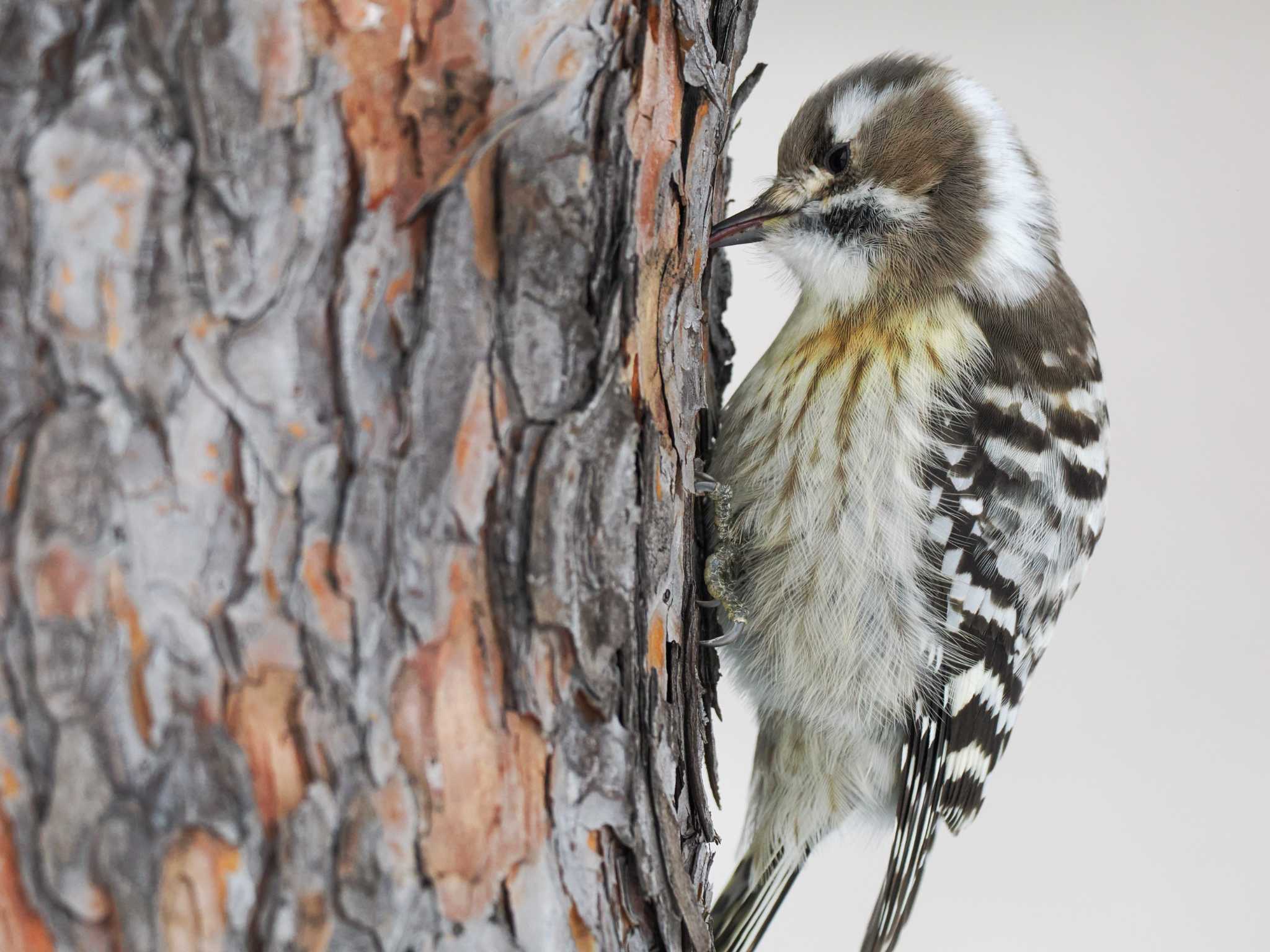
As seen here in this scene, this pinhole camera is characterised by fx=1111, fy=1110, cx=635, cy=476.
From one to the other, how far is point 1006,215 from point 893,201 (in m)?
0.19

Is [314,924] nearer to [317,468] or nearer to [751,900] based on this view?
[317,468]

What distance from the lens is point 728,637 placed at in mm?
1481

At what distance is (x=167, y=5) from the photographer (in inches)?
30.8

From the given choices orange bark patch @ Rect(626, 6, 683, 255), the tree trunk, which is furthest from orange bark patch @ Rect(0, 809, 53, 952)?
orange bark patch @ Rect(626, 6, 683, 255)

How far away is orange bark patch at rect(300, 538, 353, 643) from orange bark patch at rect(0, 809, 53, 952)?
25cm

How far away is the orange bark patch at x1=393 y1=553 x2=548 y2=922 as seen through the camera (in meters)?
0.89

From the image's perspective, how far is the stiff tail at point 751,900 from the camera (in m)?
1.70

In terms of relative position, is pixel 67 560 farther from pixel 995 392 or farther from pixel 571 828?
pixel 995 392

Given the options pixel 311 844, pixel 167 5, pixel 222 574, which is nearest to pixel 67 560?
pixel 222 574

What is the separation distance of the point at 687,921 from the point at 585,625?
0.37 metres

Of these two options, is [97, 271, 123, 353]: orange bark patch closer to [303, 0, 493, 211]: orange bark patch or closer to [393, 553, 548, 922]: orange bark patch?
[303, 0, 493, 211]: orange bark patch

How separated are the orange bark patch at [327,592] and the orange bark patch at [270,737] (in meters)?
0.04

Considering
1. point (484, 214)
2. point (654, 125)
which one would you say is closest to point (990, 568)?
point (654, 125)

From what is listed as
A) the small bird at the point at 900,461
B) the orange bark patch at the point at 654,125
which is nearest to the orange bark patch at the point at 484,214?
the orange bark patch at the point at 654,125
